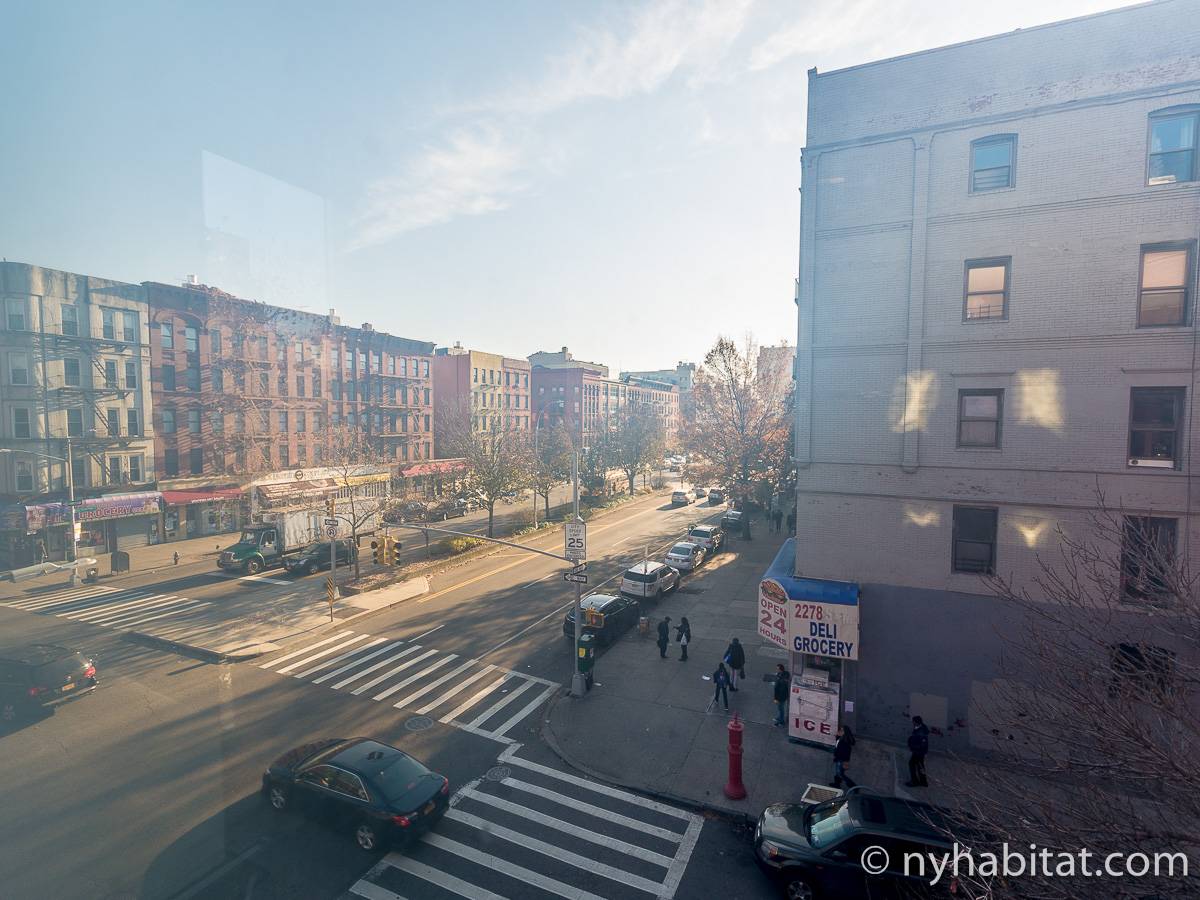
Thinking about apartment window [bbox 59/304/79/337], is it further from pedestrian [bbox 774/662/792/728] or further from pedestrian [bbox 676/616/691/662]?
pedestrian [bbox 774/662/792/728]

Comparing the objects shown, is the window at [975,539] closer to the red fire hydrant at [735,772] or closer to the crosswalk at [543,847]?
the red fire hydrant at [735,772]

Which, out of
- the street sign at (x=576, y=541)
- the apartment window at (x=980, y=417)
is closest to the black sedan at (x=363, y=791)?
the street sign at (x=576, y=541)

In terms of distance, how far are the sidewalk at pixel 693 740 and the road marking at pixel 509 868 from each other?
3.12 metres

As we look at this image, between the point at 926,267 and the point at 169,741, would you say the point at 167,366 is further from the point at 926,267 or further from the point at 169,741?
the point at 926,267

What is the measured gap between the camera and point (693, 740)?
14.2 meters

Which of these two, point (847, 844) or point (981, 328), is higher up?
point (981, 328)

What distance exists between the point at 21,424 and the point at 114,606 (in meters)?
10.6

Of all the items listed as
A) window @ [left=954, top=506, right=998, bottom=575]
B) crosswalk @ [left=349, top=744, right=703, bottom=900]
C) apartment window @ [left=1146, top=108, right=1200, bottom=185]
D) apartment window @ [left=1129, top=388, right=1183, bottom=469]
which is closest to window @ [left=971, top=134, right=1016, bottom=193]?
apartment window @ [left=1146, top=108, right=1200, bottom=185]

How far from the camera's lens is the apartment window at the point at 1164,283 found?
39.8ft

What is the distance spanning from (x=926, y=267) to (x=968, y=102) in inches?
148

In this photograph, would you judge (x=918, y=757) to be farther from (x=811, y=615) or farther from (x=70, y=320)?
(x=70, y=320)

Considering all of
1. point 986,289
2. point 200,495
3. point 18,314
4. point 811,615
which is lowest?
point 200,495

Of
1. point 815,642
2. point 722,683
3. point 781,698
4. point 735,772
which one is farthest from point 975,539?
point 735,772

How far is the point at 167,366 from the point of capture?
37.4 meters
